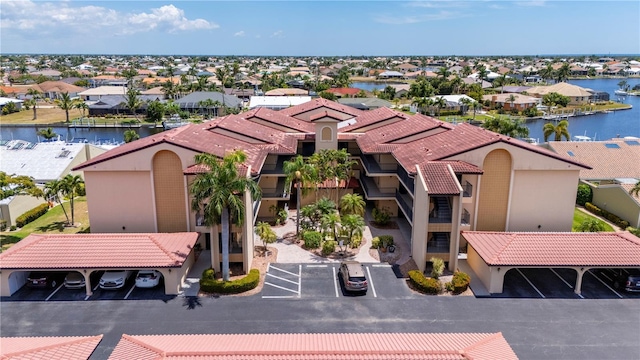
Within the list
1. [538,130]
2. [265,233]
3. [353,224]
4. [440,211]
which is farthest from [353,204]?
[538,130]

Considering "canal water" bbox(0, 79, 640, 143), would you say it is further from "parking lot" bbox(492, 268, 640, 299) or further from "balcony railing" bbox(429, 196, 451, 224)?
"balcony railing" bbox(429, 196, 451, 224)

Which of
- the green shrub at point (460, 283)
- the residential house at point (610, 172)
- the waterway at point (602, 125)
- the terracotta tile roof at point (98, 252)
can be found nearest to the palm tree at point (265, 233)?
the terracotta tile roof at point (98, 252)

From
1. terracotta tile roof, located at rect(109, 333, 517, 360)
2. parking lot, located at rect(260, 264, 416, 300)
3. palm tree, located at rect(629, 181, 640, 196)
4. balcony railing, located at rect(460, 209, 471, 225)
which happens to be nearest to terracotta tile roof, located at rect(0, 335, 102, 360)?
terracotta tile roof, located at rect(109, 333, 517, 360)

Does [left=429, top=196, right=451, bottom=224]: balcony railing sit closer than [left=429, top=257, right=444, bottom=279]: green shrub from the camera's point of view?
No

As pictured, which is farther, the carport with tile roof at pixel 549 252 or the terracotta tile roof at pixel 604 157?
the terracotta tile roof at pixel 604 157

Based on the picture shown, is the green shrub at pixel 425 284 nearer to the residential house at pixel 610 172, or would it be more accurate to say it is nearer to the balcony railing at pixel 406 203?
the balcony railing at pixel 406 203

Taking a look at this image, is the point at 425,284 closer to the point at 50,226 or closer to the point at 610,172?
the point at 50,226

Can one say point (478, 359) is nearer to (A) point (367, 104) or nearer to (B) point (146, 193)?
(B) point (146, 193)
